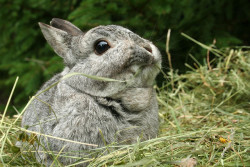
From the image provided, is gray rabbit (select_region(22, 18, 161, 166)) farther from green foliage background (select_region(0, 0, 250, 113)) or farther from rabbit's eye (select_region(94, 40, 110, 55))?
green foliage background (select_region(0, 0, 250, 113))

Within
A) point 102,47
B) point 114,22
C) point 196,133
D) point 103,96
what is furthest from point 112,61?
point 114,22

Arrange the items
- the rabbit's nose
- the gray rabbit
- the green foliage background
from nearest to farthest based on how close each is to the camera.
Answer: the gray rabbit
the rabbit's nose
the green foliage background

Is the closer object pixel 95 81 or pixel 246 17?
pixel 95 81

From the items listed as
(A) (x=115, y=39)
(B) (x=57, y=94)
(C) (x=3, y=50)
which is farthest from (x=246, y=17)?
(C) (x=3, y=50)

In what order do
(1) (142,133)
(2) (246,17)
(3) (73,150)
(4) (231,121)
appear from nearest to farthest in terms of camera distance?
(3) (73,150) → (1) (142,133) → (4) (231,121) → (2) (246,17)

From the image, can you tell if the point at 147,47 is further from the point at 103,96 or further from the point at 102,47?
the point at 103,96

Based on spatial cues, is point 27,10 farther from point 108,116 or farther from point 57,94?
point 108,116

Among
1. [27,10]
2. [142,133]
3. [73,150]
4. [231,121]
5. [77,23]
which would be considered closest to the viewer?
[73,150]

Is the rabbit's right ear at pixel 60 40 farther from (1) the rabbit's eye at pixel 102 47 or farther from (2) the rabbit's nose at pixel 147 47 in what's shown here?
(2) the rabbit's nose at pixel 147 47

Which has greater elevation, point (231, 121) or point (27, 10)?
point (27, 10)

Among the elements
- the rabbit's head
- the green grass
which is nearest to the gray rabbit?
the rabbit's head
